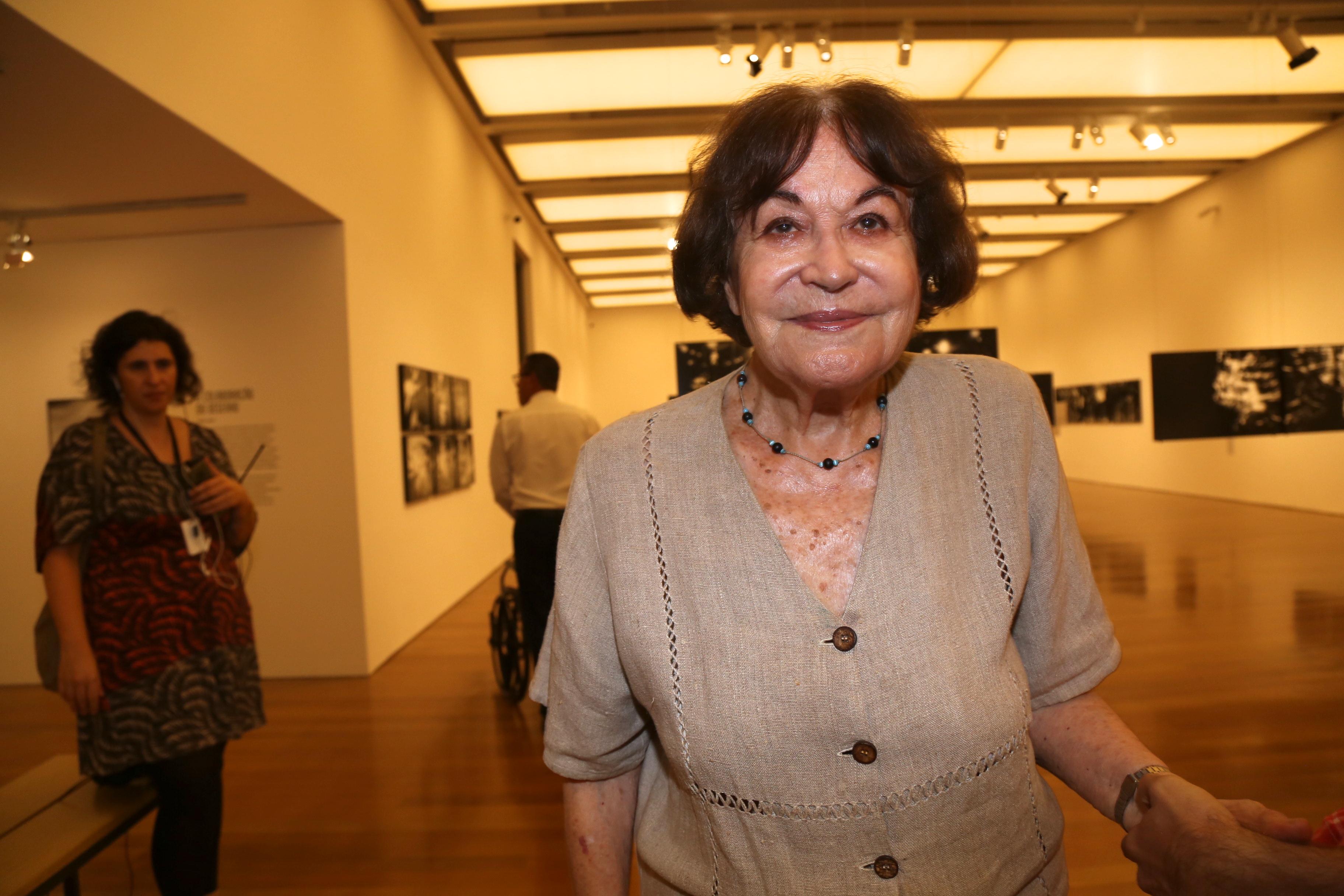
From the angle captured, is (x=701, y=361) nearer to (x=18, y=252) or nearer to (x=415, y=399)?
(x=415, y=399)

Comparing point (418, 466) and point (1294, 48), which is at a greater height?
point (1294, 48)

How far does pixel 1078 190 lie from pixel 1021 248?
340cm

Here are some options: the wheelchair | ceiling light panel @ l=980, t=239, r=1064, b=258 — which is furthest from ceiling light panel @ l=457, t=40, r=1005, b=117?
ceiling light panel @ l=980, t=239, r=1064, b=258

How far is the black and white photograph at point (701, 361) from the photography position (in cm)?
547

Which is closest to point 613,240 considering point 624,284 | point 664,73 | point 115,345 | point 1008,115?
point 624,284

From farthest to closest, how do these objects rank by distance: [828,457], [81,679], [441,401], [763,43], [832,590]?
[441,401] < [763,43] < [81,679] < [828,457] < [832,590]

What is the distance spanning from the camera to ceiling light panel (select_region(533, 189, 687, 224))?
11641 mm

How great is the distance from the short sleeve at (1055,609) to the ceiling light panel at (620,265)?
14040mm

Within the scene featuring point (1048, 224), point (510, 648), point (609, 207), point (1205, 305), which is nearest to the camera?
point (510, 648)

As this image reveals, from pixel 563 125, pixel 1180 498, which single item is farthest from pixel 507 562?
pixel 1180 498

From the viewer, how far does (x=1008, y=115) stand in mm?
9055

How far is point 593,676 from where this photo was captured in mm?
1172

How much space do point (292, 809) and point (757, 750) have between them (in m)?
3.54

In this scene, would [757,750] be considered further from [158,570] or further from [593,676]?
[158,570]
